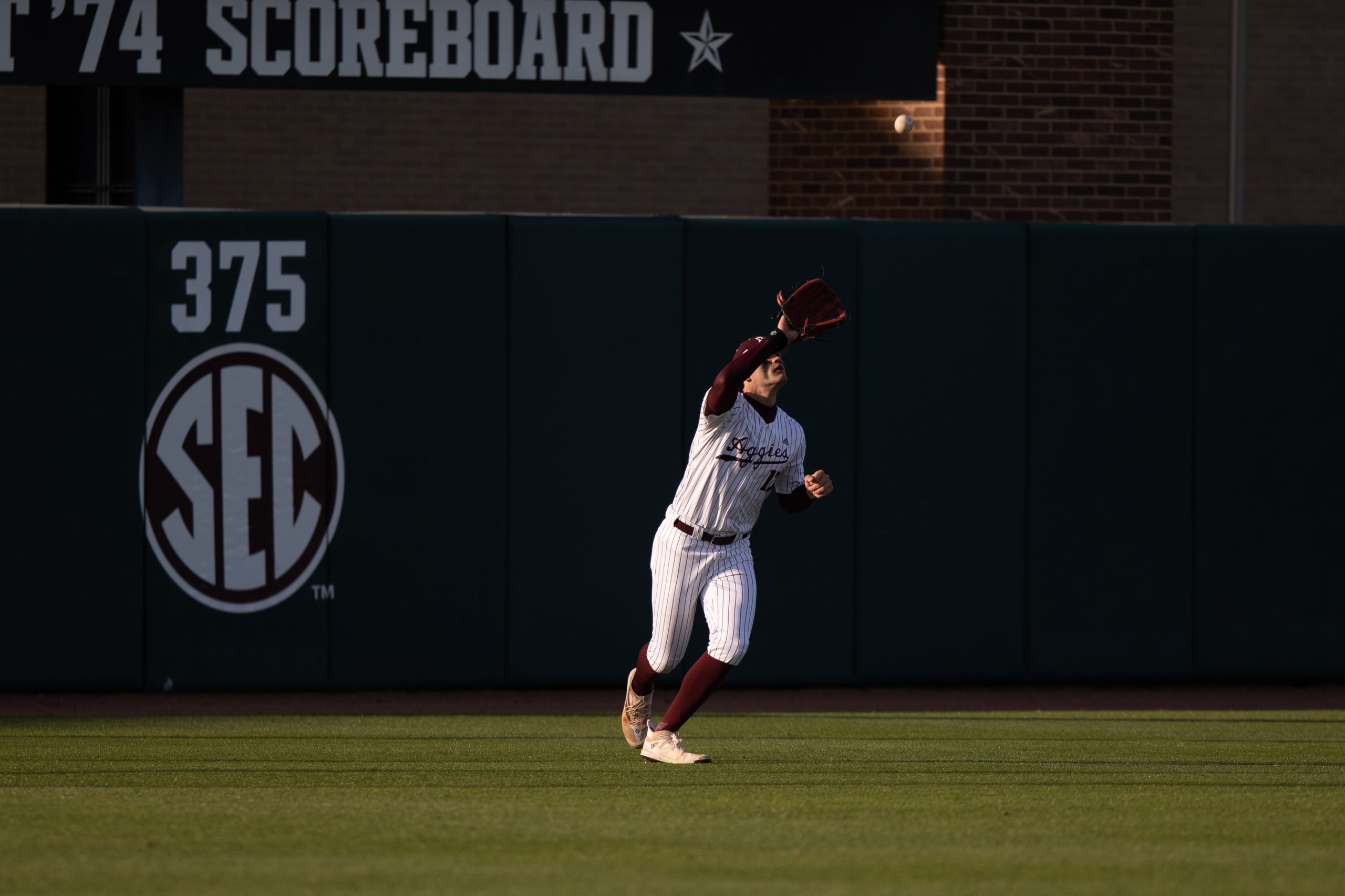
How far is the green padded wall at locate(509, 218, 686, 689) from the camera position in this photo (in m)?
10.6

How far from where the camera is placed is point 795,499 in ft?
25.1

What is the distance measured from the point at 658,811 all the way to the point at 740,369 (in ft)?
5.97

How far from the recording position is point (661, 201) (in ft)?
56.0

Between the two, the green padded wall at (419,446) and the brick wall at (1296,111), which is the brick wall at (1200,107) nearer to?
the brick wall at (1296,111)

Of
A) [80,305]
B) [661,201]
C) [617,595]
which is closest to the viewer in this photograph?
[80,305]

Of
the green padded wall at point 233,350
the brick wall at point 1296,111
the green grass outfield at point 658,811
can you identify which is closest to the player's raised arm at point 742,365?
the green grass outfield at point 658,811

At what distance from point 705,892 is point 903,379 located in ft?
20.9

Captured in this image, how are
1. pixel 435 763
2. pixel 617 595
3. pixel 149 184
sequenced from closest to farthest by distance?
pixel 435 763 < pixel 617 595 < pixel 149 184

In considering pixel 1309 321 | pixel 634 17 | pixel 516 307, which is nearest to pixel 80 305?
pixel 516 307

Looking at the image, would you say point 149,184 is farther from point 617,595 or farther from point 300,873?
point 300,873

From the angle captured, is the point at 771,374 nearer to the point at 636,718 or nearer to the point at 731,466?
the point at 731,466

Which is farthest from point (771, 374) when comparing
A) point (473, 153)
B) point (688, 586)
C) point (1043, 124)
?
point (473, 153)

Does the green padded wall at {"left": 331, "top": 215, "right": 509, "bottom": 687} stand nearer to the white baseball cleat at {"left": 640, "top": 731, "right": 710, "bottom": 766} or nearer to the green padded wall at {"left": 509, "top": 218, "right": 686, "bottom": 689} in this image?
the green padded wall at {"left": 509, "top": 218, "right": 686, "bottom": 689}

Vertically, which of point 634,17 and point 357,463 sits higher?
point 634,17
